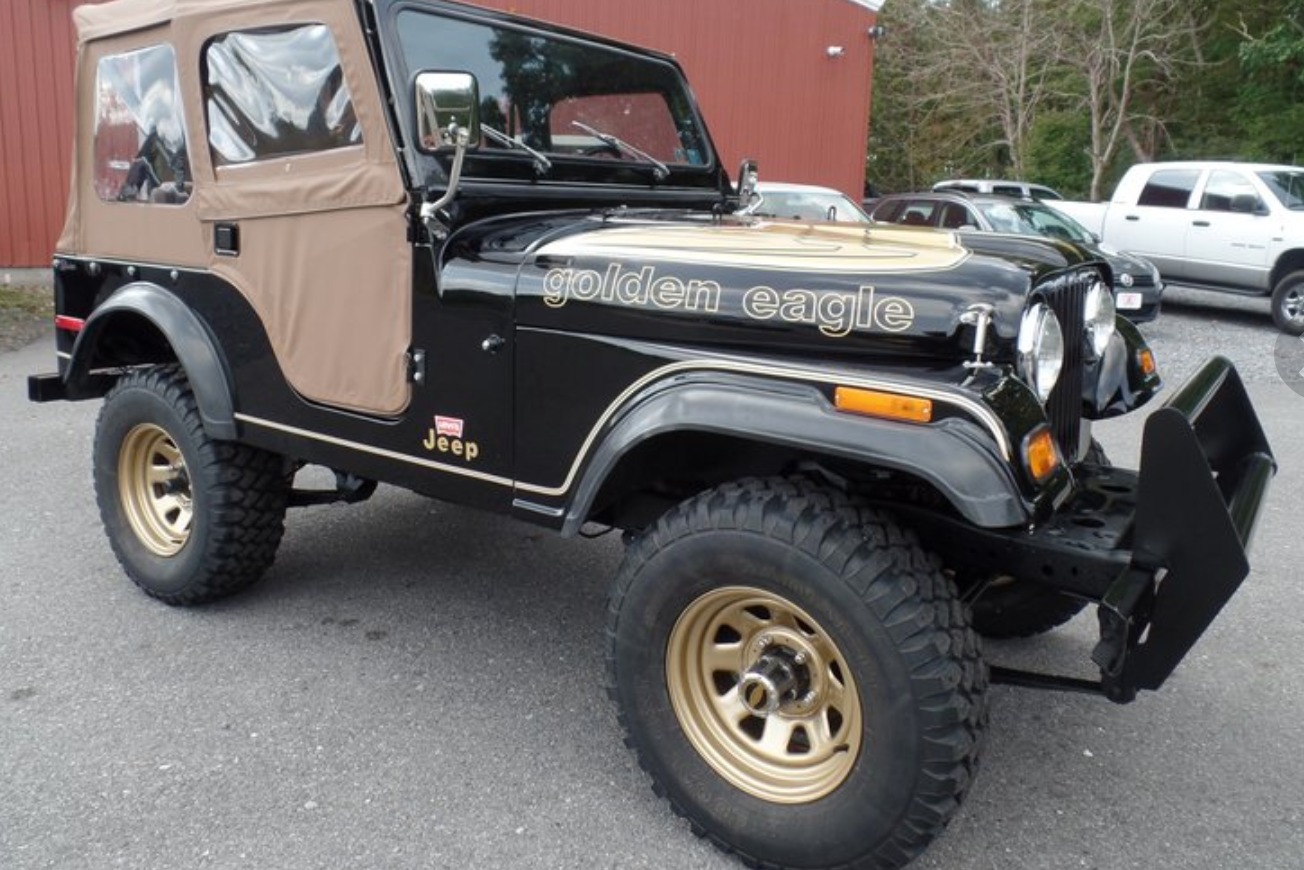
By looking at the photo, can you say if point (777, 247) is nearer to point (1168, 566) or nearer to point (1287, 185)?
point (1168, 566)

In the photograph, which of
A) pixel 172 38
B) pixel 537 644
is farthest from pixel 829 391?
pixel 172 38

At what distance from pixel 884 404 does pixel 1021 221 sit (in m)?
9.66

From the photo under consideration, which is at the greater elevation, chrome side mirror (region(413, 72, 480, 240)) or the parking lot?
chrome side mirror (region(413, 72, 480, 240))

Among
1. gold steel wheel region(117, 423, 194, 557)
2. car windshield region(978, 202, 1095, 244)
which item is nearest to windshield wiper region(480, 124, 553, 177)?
gold steel wheel region(117, 423, 194, 557)

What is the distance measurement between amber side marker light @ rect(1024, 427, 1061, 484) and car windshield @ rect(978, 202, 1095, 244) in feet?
29.5

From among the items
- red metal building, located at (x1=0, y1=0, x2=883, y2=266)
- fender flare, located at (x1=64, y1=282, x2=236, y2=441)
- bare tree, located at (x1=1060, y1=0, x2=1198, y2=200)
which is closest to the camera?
fender flare, located at (x1=64, y1=282, x2=236, y2=441)

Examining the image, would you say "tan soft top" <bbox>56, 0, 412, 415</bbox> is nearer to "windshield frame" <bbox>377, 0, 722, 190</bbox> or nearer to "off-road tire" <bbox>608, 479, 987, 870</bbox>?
"windshield frame" <bbox>377, 0, 722, 190</bbox>

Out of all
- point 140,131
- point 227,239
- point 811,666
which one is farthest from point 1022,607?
point 140,131

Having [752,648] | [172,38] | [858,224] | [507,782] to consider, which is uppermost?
[172,38]

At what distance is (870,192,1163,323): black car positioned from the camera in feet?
34.2

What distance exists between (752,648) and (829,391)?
2.20 feet

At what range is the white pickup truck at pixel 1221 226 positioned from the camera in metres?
11.3

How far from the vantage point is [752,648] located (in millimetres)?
2527

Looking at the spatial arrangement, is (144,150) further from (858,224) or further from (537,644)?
(858,224)
